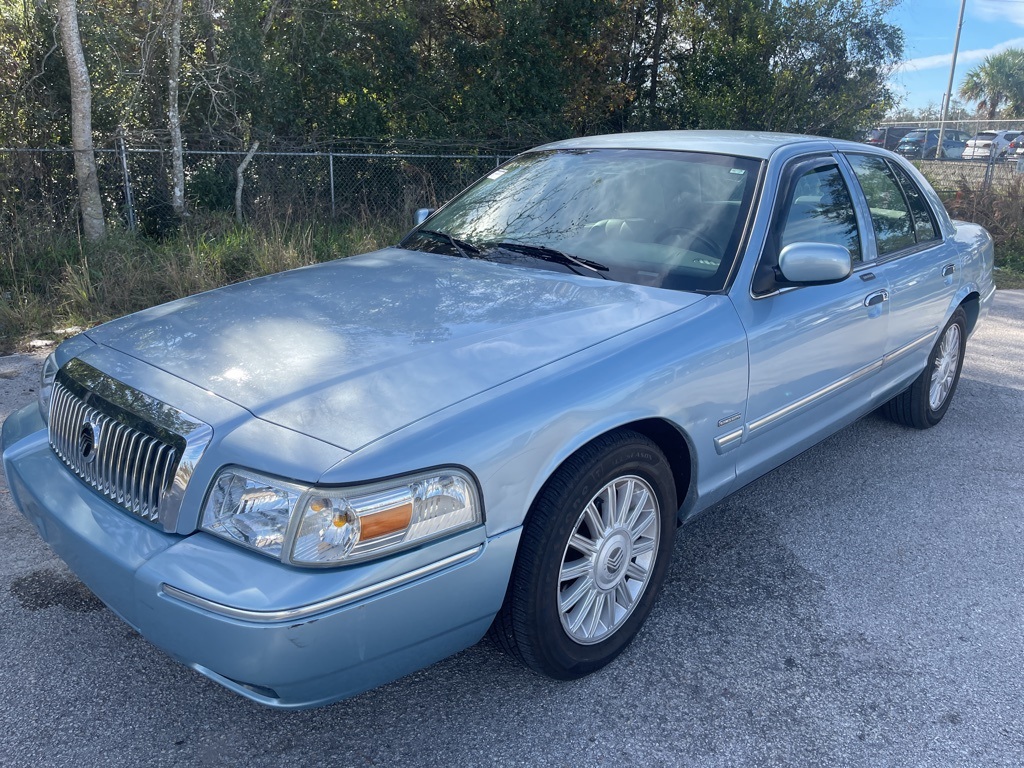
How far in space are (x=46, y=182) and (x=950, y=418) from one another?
9.15 metres

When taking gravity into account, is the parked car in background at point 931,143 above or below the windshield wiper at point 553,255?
below

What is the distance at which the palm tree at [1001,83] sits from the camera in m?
49.8

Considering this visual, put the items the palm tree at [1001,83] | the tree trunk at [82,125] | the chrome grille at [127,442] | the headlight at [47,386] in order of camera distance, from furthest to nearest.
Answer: the palm tree at [1001,83], the tree trunk at [82,125], the headlight at [47,386], the chrome grille at [127,442]

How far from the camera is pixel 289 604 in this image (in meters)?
1.97

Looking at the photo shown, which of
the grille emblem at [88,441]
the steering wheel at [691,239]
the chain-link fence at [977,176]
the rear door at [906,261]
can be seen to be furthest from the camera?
the chain-link fence at [977,176]

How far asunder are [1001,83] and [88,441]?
59699 mm

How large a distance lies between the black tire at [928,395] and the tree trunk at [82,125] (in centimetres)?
780

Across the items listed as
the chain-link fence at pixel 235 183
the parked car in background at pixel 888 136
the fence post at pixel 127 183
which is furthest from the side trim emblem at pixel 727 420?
the parked car in background at pixel 888 136

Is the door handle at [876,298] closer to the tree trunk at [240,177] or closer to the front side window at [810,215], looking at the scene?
the front side window at [810,215]

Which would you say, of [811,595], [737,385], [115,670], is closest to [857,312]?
[737,385]

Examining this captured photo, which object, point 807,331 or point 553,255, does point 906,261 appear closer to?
point 807,331

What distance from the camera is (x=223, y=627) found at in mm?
1991

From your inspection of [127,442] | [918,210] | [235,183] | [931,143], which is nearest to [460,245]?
[127,442]

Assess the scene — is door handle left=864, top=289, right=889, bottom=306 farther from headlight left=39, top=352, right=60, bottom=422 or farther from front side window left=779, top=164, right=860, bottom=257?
headlight left=39, top=352, right=60, bottom=422
